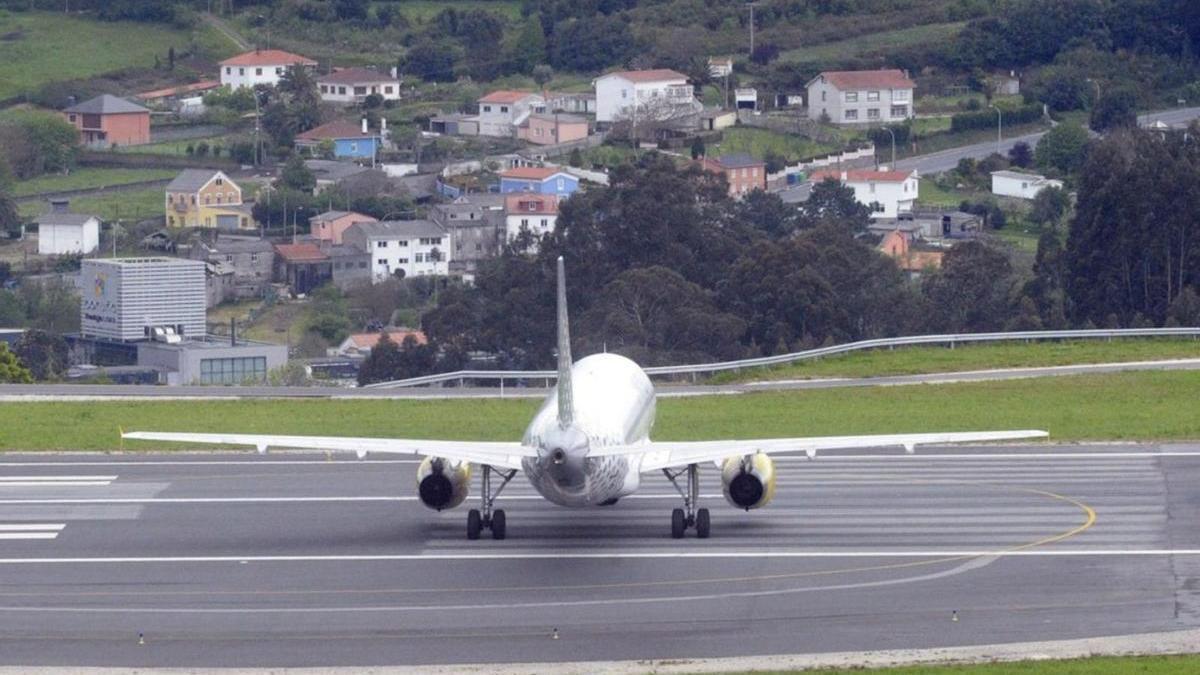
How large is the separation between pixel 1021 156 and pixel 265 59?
212ft

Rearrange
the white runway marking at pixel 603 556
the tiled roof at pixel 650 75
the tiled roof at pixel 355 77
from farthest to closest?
the tiled roof at pixel 355 77 → the tiled roof at pixel 650 75 → the white runway marking at pixel 603 556

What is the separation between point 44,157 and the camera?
153 metres

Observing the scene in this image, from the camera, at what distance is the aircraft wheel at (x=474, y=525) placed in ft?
129

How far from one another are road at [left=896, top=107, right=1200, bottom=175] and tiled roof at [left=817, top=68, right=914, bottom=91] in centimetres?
730

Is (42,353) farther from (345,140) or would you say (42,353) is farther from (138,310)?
(345,140)

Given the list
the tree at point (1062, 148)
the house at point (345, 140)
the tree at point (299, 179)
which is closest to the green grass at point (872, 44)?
the tree at point (1062, 148)

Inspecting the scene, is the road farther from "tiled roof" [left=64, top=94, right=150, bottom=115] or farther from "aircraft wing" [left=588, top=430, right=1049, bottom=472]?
"aircraft wing" [left=588, top=430, right=1049, bottom=472]

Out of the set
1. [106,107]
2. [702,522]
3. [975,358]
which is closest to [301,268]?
[106,107]

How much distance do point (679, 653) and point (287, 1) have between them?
167 m

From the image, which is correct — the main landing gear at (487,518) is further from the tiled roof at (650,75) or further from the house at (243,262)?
the tiled roof at (650,75)

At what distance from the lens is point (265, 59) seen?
17250 cm

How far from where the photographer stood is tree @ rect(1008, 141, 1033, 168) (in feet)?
454

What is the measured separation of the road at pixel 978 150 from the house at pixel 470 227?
27.9 meters

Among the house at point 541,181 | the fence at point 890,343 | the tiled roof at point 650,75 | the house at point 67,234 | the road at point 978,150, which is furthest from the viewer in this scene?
the tiled roof at point 650,75
